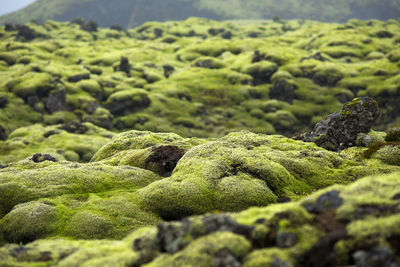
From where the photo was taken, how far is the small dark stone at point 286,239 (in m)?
15.0

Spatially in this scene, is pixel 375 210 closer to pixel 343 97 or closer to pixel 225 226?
pixel 225 226

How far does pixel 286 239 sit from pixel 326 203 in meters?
3.27

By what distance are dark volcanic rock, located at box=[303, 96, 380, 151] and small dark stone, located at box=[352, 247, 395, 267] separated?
33083mm

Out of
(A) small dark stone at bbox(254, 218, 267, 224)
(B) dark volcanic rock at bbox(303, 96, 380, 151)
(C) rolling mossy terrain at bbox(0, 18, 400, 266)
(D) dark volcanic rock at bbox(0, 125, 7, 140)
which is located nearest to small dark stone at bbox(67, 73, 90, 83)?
(D) dark volcanic rock at bbox(0, 125, 7, 140)

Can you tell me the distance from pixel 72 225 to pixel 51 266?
10.7 meters

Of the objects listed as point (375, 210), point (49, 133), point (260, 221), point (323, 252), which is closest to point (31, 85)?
point (49, 133)

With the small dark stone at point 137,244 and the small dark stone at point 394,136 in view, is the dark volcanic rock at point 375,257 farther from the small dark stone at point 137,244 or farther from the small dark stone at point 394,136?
the small dark stone at point 394,136

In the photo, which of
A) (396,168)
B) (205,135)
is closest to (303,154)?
(396,168)

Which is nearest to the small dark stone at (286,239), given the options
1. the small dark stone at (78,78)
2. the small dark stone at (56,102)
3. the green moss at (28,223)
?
the green moss at (28,223)

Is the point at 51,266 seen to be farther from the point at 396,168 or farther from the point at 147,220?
the point at 396,168

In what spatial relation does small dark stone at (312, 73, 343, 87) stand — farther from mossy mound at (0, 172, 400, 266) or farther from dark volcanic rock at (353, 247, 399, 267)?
dark volcanic rock at (353, 247, 399, 267)

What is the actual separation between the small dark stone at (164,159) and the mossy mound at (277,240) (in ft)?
62.5

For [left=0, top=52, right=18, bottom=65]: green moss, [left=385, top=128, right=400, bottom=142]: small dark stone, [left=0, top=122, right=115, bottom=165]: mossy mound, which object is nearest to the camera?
[left=385, top=128, right=400, bottom=142]: small dark stone

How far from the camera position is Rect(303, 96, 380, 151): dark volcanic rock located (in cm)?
4525
